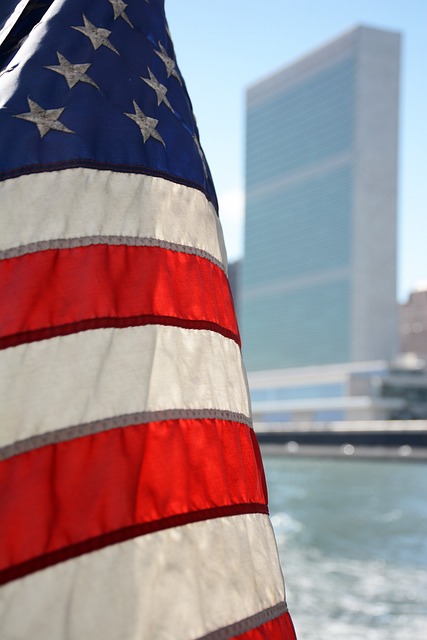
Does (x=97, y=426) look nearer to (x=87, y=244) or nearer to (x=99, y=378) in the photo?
(x=99, y=378)

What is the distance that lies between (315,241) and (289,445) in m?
24.8

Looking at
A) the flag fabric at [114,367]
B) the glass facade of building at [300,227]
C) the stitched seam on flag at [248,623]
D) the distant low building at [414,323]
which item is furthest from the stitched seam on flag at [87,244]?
the distant low building at [414,323]

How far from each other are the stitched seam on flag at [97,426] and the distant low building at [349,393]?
46.4 m

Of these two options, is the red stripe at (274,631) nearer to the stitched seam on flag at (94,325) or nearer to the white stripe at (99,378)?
the white stripe at (99,378)

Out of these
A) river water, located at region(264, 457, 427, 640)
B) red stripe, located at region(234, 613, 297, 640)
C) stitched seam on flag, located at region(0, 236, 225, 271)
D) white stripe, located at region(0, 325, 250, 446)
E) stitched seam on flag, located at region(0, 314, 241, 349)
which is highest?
stitched seam on flag, located at region(0, 236, 225, 271)

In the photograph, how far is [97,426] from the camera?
1189mm

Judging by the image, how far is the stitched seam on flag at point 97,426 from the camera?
1.16 metres

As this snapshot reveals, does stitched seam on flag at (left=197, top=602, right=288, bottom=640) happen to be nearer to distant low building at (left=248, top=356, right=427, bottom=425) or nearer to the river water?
the river water

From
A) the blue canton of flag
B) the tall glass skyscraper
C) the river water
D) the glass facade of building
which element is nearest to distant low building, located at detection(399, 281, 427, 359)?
the tall glass skyscraper

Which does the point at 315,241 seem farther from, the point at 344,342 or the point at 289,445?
the point at 289,445

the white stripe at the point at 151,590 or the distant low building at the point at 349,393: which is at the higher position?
the white stripe at the point at 151,590

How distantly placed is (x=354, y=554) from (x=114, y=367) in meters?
10.5

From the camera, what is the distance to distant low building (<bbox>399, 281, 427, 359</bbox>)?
72562 millimetres

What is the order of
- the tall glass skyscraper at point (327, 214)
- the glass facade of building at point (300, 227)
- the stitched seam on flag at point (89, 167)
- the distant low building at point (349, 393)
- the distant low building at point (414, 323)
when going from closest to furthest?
the stitched seam on flag at point (89, 167)
the distant low building at point (349, 393)
the tall glass skyscraper at point (327, 214)
the glass facade of building at point (300, 227)
the distant low building at point (414, 323)
